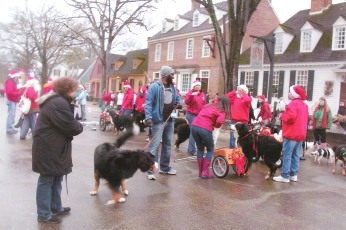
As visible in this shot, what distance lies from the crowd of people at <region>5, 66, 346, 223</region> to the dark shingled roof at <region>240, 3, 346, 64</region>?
1155 centimetres

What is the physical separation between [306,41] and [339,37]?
2578 millimetres

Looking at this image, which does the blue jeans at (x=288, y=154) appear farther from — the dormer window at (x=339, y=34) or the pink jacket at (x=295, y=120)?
the dormer window at (x=339, y=34)

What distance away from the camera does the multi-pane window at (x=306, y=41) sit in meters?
27.4

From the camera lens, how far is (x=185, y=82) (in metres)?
36.4

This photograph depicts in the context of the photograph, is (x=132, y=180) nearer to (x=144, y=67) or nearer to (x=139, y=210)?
(x=139, y=210)

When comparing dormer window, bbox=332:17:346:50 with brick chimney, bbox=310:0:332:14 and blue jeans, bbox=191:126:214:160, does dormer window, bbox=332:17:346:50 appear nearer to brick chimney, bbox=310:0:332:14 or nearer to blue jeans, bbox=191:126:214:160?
brick chimney, bbox=310:0:332:14

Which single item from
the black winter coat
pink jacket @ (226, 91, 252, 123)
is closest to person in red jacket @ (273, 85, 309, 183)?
pink jacket @ (226, 91, 252, 123)

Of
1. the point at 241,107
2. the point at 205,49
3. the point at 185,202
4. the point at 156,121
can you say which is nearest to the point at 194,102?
the point at 241,107

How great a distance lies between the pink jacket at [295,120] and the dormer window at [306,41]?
21.4 metres

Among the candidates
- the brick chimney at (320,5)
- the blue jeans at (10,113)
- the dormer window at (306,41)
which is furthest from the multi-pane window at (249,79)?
the blue jeans at (10,113)

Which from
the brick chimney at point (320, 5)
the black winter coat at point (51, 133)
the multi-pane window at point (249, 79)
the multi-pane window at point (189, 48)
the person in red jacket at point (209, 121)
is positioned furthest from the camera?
the multi-pane window at point (189, 48)

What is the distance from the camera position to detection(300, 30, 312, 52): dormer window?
89.7ft

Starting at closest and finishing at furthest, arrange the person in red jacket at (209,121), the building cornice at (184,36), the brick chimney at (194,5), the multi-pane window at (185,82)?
the person in red jacket at (209,121)
the building cornice at (184,36)
the multi-pane window at (185,82)
the brick chimney at (194,5)

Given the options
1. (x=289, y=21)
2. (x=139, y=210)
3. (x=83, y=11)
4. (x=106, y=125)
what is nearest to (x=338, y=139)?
(x=106, y=125)
